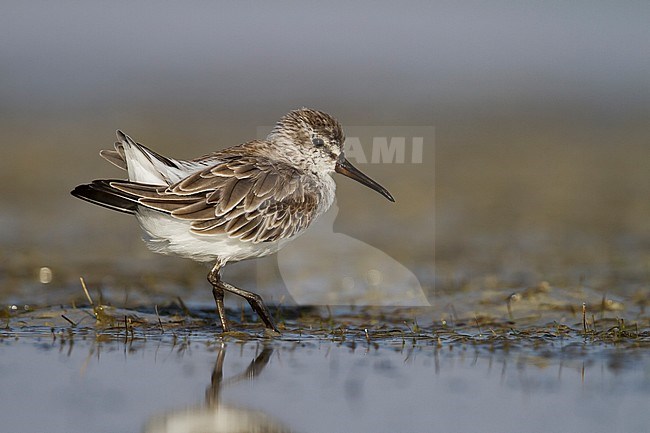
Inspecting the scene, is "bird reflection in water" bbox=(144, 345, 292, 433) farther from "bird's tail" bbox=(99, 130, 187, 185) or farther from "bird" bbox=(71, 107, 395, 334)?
"bird's tail" bbox=(99, 130, 187, 185)

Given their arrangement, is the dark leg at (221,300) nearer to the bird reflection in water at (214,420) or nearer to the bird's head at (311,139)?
the bird's head at (311,139)

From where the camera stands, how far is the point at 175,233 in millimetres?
7227

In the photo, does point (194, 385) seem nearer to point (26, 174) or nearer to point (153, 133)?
point (26, 174)

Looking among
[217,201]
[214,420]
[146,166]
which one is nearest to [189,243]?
[217,201]

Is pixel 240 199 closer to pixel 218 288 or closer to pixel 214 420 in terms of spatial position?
pixel 218 288

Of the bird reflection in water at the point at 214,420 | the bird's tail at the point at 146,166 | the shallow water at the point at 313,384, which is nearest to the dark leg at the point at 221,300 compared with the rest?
the shallow water at the point at 313,384

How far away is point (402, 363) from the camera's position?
6328mm

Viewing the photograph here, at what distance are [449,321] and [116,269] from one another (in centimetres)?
337

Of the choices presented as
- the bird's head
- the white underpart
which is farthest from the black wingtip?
the bird's head

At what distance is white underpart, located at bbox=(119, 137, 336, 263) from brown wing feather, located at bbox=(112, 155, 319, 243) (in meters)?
0.09

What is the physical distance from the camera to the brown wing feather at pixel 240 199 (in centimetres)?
701

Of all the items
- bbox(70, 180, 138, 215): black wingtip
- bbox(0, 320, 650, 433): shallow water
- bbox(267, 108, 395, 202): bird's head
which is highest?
bbox(267, 108, 395, 202): bird's head

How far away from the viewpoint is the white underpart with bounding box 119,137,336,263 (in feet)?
23.4

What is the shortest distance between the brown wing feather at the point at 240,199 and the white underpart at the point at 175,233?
86 millimetres
